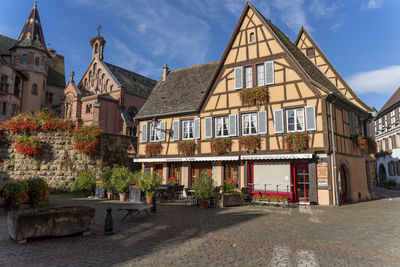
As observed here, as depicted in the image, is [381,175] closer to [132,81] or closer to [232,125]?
[232,125]

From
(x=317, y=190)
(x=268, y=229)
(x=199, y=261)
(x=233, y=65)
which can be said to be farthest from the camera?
(x=233, y=65)

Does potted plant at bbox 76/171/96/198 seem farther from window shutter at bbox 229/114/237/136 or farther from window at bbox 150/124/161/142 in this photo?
window shutter at bbox 229/114/237/136

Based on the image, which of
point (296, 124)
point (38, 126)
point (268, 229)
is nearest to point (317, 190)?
point (296, 124)

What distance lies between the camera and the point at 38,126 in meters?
19.4

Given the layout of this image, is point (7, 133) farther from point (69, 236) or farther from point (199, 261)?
point (199, 261)

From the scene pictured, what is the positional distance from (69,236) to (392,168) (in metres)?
33.3

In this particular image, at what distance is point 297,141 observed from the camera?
14.5 meters

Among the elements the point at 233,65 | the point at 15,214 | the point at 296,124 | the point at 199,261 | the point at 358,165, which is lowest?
the point at 199,261

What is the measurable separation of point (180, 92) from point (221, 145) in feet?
20.2

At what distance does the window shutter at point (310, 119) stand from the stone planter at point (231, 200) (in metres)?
4.90

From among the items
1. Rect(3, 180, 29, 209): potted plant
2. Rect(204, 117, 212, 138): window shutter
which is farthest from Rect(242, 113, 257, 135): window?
Rect(3, 180, 29, 209): potted plant

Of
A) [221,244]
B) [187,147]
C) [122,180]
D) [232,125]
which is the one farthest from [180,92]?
[221,244]

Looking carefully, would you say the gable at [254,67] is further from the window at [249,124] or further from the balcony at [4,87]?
the balcony at [4,87]

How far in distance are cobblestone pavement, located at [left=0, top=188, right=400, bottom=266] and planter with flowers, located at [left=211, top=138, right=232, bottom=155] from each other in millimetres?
7264
